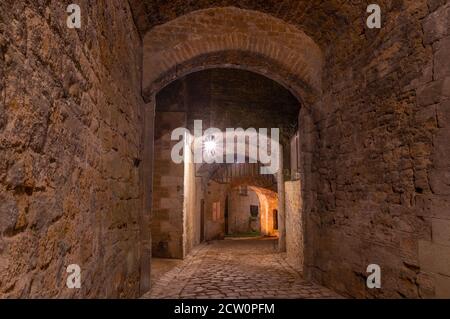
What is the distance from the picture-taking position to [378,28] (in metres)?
3.72

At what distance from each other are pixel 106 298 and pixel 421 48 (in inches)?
142

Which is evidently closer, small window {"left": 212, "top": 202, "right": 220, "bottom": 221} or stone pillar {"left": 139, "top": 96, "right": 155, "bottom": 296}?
stone pillar {"left": 139, "top": 96, "right": 155, "bottom": 296}

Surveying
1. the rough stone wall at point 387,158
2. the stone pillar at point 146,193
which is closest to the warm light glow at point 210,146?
the stone pillar at point 146,193

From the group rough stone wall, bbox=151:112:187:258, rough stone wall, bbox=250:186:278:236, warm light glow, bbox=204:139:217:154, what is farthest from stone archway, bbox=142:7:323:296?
rough stone wall, bbox=250:186:278:236

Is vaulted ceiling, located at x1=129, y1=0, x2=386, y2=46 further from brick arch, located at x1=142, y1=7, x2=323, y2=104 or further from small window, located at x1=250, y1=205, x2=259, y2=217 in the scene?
small window, located at x1=250, y1=205, x2=259, y2=217

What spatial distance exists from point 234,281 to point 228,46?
3820 mm

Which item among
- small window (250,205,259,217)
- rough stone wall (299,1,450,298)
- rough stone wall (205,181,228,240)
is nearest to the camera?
rough stone wall (299,1,450,298)

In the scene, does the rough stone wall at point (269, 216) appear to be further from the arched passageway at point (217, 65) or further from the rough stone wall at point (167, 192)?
the arched passageway at point (217, 65)

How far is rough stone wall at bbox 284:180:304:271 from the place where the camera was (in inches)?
273

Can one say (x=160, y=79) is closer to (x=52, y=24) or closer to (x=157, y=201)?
(x=52, y=24)

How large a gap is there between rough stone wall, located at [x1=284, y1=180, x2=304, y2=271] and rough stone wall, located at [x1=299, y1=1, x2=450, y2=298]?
1.63 meters

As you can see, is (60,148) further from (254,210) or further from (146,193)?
(254,210)

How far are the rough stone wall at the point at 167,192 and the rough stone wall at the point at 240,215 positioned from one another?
12772 mm

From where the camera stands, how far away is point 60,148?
→ 179cm
